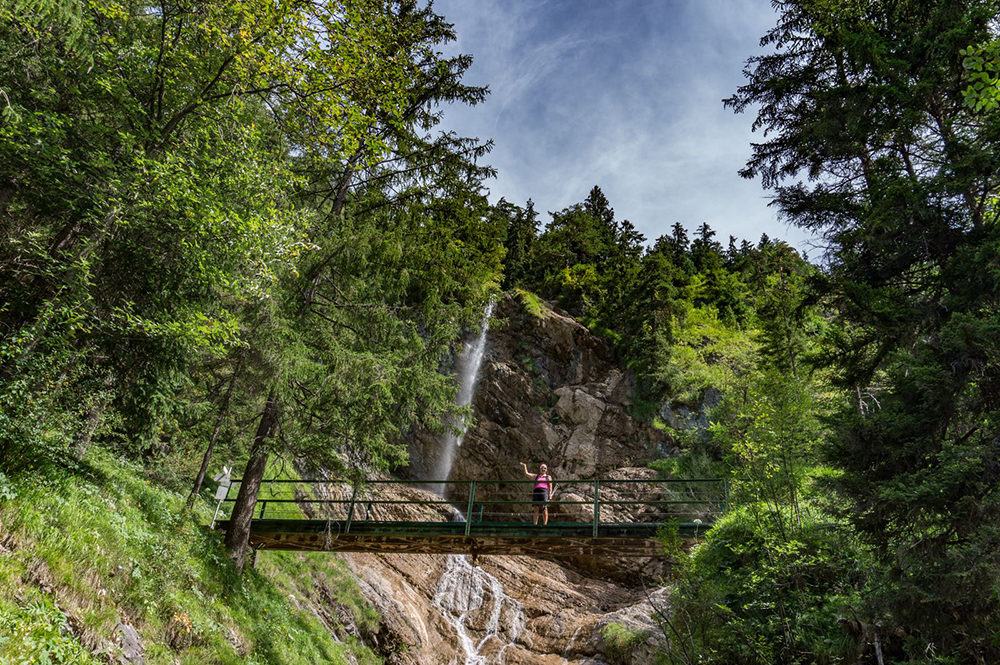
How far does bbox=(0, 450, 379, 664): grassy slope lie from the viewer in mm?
4270

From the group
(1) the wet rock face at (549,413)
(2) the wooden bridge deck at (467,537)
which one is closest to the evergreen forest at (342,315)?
(2) the wooden bridge deck at (467,537)

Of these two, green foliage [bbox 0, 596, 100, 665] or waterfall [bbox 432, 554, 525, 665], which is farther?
waterfall [bbox 432, 554, 525, 665]

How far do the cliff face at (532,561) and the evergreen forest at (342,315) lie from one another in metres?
1.66

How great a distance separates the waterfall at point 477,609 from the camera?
1508cm

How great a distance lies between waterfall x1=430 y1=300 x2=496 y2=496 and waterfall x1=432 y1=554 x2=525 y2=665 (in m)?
7.17

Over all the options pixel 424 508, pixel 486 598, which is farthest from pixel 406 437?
pixel 486 598

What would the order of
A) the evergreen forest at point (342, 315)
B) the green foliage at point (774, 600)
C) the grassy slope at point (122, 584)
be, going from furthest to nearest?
the green foliage at point (774, 600), the evergreen forest at point (342, 315), the grassy slope at point (122, 584)

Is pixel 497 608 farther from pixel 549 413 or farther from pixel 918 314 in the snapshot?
pixel 918 314

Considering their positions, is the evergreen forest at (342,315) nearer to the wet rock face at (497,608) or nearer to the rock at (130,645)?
the rock at (130,645)

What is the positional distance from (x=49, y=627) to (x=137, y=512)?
154 inches

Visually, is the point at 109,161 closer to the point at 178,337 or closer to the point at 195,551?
the point at 178,337

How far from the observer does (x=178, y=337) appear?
657 cm

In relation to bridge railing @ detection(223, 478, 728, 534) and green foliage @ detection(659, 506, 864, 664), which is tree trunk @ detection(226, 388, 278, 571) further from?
green foliage @ detection(659, 506, 864, 664)

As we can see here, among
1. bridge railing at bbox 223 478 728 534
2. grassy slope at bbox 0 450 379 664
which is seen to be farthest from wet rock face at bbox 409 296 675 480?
grassy slope at bbox 0 450 379 664
